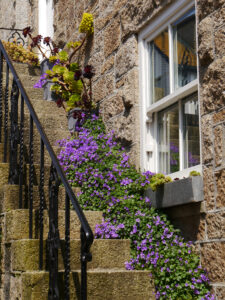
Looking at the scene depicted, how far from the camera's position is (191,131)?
4160 millimetres

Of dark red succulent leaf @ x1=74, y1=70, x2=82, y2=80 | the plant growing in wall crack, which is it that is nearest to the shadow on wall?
the plant growing in wall crack

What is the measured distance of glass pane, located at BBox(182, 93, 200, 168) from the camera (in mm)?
4074

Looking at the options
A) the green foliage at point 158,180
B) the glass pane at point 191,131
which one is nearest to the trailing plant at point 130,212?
the green foliage at point 158,180

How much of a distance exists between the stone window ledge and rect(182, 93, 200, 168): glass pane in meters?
0.27

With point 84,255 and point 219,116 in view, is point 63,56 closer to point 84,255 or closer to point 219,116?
point 219,116

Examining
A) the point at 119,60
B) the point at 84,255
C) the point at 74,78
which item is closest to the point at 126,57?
the point at 119,60

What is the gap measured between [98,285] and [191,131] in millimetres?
1454

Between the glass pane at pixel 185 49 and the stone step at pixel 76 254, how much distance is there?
56.9 inches

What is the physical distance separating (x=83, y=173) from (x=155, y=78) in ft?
3.64

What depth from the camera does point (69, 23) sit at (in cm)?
708

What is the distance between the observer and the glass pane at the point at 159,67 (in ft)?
15.1

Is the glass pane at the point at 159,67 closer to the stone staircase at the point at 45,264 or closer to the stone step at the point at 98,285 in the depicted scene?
the stone staircase at the point at 45,264

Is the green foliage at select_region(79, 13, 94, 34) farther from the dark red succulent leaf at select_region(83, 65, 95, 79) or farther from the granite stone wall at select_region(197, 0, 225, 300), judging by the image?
the granite stone wall at select_region(197, 0, 225, 300)

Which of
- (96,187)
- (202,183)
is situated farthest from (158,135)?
(202,183)
